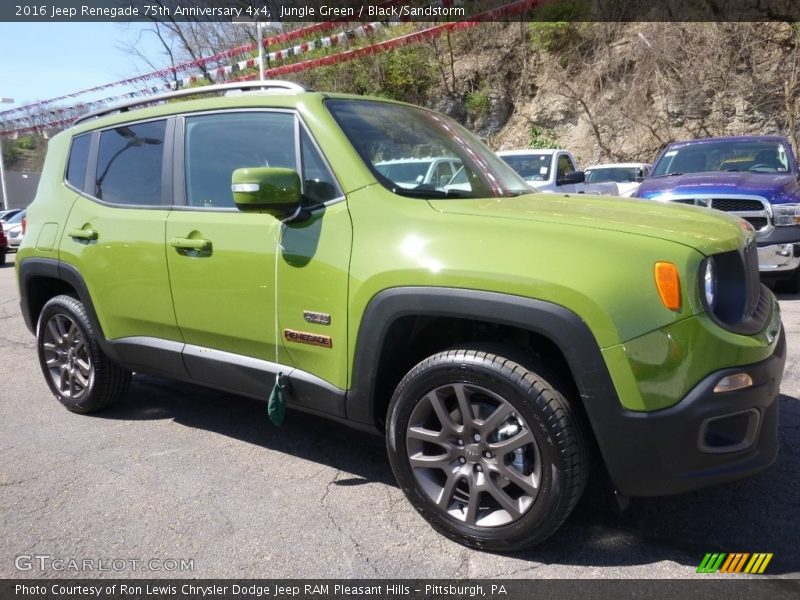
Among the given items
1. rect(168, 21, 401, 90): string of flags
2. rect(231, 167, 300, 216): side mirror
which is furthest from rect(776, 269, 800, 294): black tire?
rect(168, 21, 401, 90): string of flags

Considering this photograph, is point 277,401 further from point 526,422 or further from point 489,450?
point 526,422

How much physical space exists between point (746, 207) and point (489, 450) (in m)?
5.97

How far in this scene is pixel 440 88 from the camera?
26.2 meters

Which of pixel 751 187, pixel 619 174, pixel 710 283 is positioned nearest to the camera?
pixel 710 283

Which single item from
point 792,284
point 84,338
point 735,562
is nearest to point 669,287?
point 735,562

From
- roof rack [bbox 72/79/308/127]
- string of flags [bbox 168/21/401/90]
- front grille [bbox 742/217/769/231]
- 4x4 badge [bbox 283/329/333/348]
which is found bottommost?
front grille [bbox 742/217/769/231]

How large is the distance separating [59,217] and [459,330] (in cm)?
276

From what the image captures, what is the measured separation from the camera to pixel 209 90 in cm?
365

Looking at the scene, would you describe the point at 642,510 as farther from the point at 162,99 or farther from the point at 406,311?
the point at 162,99

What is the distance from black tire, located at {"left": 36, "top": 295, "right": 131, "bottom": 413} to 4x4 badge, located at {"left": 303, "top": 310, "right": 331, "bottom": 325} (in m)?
1.80

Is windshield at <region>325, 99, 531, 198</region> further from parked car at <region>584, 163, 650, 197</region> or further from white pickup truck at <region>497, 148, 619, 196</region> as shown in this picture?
parked car at <region>584, 163, 650, 197</region>

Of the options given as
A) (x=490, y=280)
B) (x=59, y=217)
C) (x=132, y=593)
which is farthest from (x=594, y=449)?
(x=59, y=217)

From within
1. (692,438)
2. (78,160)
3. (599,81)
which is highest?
(599,81)

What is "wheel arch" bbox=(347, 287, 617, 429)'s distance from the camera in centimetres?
228
